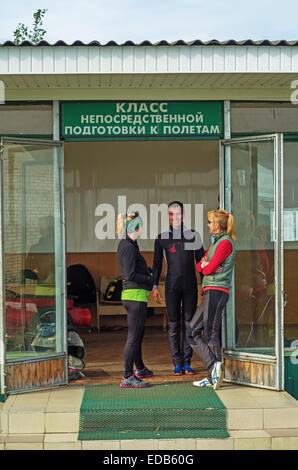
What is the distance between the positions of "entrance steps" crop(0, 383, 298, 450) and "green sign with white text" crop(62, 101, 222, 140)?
2.57 metres

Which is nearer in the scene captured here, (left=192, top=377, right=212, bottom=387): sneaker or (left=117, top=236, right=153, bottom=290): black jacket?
(left=117, top=236, right=153, bottom=290): black jacket

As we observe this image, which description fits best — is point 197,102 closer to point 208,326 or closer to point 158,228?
point 208,326

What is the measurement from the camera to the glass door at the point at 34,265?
6824 millimetres

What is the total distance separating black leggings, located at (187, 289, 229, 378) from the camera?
6.66m

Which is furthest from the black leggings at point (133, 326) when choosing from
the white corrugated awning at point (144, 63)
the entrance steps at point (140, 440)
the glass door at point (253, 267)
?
the white corrugated awning at point (144, 63)

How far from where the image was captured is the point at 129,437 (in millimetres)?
6020

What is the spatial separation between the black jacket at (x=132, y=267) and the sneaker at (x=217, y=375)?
37.5 inches

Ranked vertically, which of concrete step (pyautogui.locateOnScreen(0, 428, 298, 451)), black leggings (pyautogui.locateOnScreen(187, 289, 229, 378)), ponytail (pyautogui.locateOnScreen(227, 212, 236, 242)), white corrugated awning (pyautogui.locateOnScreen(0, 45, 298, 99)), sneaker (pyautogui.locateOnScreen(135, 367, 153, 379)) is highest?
white corrugated awning (pyautogui.locateOnScreen(0, 45, 298, 99))

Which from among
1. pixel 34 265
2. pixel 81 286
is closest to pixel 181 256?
pixel 34 265

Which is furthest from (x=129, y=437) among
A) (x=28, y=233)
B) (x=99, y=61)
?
(x=99, y=61)

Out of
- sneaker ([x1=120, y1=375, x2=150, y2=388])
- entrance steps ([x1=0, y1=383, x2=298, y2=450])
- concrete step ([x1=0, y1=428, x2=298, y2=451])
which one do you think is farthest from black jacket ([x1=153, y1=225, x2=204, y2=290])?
concrete step ([x1=0, y1=428, x2=298, y2=451])

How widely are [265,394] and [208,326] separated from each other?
0.84 m

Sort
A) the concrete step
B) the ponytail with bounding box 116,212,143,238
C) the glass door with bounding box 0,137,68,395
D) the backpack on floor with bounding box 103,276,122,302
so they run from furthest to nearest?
1. the backpack on floor with bounding box 103,276,122,302
2. the glass door with bounding box 0,137,68,395
3. the ponytail with bounding box 116,212,143,238
4. the concrete step

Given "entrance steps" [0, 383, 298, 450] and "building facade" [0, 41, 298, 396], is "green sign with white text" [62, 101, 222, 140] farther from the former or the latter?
"entrance steps" [0, 383, 298, 450]
